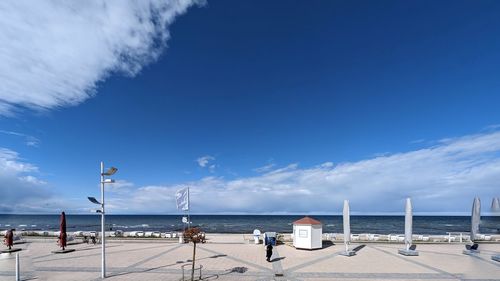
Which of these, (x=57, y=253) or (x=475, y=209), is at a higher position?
(x=475, y=209)

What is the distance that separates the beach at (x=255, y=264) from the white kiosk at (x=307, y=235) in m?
0.53

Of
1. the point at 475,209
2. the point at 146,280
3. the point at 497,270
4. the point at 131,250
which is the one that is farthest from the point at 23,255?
the point at 475,209

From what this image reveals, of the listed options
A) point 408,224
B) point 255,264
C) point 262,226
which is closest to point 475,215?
point 408,224

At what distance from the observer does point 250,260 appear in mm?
16547

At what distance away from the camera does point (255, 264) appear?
50.6 ft

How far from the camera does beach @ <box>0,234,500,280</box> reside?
13.0 metres

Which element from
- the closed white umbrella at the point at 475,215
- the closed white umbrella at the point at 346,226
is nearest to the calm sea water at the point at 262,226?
the closed white umbrella at the point at 475,215

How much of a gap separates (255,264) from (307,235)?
5630 mm

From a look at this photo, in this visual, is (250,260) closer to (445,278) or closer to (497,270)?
(445,278)

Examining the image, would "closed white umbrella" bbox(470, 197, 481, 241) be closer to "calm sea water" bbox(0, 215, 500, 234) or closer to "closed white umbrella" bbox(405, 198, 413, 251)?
"closed white umbrella" bbox(405, 198, 413, 251)

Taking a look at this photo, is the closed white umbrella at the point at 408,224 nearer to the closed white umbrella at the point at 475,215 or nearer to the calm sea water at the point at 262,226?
the closed white umbrella at the point at 475,215

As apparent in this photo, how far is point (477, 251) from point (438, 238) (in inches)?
296

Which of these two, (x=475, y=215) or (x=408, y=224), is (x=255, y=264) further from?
(x=475, y=215)

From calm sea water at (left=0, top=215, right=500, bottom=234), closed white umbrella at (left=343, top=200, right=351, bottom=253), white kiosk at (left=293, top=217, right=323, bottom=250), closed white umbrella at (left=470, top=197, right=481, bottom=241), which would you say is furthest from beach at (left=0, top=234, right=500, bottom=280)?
calm sea water at (left=0, top=215, right=500, bottom=234)
